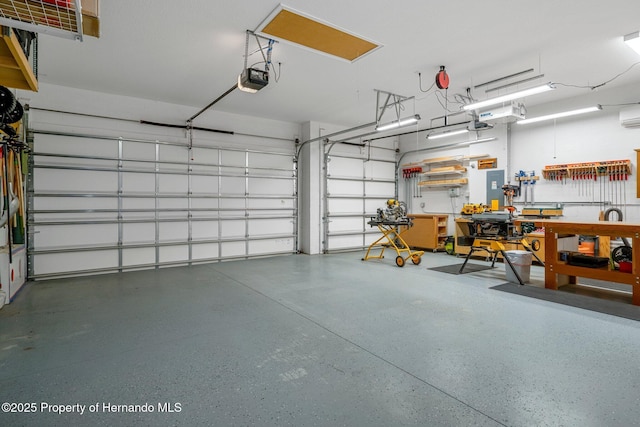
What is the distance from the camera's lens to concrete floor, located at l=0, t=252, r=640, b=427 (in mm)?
1829

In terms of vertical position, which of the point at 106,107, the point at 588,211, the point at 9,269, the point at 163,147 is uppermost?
the point at 106,107

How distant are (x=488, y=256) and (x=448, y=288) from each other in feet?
8.90

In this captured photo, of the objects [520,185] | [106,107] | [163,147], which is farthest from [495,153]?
[106,107]

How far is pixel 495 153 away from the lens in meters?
7.43

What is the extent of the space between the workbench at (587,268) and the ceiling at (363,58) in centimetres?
231

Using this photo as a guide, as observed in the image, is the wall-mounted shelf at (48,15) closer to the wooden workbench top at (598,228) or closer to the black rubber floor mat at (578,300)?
the black rubber floor mat at (578,300)

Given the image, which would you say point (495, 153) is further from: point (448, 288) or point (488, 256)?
point (448, 288)

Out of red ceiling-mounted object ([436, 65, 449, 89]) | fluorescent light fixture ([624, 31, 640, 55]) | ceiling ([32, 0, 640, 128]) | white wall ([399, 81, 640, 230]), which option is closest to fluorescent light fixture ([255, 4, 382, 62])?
ceiling ([32, 0, 640, 128])

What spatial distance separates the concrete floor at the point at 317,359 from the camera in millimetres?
1829

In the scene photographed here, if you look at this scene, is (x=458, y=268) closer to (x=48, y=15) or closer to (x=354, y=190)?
(x=354, y=190)

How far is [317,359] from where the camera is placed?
246 centimetres

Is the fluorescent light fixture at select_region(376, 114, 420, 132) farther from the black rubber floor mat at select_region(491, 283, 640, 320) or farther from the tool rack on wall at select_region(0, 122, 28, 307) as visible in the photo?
the tool rack on wall at select_region(0, 122, 28, 307)

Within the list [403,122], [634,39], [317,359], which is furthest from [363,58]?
[317,359]

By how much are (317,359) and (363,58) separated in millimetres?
3886
